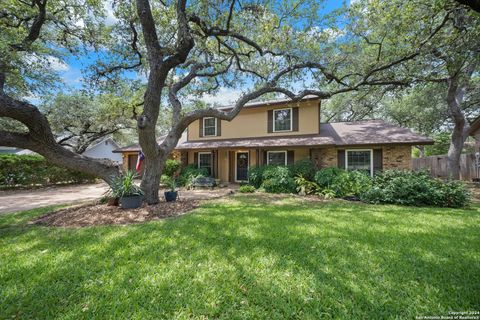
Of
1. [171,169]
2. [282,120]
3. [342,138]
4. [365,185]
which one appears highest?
[282,120]

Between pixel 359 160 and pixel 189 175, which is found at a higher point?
pixel 359 160

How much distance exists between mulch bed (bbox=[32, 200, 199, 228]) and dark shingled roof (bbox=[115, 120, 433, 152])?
6.87 metres

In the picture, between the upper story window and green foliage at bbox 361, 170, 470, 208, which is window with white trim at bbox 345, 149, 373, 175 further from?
the upper story window

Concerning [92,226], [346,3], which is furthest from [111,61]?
[346,3]

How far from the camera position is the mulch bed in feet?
17.6

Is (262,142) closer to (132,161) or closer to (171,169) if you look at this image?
(171,169)

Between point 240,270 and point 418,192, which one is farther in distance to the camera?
point 418,192

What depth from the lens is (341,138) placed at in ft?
37.8

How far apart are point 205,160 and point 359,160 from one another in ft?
31.4

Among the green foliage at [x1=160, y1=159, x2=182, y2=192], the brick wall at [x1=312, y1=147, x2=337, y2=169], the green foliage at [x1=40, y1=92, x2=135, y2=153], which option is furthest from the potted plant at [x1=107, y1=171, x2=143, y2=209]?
the green foliage at [x1=40, y1=92, x2=135, y2=153]

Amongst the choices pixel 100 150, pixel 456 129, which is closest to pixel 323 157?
pixel 456 129

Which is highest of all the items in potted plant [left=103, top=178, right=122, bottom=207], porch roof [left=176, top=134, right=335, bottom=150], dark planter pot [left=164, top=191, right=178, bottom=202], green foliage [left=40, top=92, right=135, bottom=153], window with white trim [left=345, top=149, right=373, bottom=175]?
green foliage [left=40, top=92, right=135, bottom=153]

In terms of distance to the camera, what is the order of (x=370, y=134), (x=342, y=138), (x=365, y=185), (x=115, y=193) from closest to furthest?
1. (x=115, y=193)
2. (x=365, y=185)
3. (x=370, y=134)
4. (x=342, y=138)

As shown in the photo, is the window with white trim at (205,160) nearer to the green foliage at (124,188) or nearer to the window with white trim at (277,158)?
the window with white trim at (277,158)
